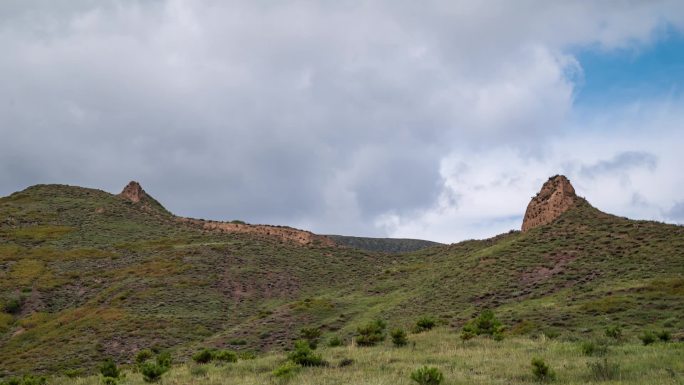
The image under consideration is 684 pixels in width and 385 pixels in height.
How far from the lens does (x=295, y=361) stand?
2109cm

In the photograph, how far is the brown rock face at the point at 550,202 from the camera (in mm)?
65125

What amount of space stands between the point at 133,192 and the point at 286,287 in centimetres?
5851

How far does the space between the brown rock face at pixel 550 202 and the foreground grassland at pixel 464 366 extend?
140ft

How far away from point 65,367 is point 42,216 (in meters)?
64.5

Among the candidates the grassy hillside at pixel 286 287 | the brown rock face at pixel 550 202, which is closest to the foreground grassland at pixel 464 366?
the grassy hillside at pixel 286 287

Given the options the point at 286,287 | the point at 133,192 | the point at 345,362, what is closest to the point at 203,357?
the point at 345,362

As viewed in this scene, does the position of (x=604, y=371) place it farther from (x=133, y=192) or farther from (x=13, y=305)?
(x=133, y=192)

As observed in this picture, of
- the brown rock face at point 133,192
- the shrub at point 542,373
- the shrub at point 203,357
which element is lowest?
the shrub at point 203,357

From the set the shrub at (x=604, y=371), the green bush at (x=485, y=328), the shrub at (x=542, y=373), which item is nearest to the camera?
the shrub at (x=604, y=371)

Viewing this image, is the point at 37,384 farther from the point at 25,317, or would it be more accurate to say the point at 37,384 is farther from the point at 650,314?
the point at 25,317

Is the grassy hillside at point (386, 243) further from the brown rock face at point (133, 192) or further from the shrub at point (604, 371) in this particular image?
the shrub at point (604, 371)

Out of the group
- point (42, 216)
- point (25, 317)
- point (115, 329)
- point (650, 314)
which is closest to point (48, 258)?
point (25, 317)

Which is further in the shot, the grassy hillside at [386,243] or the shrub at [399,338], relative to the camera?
the grassy hillside at [386,243]

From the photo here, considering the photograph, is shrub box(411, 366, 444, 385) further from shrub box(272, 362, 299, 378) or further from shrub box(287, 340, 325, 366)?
shrub box(287, 340, 325, 366)
